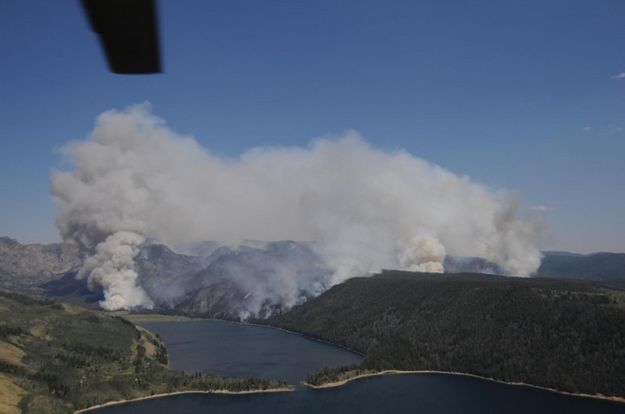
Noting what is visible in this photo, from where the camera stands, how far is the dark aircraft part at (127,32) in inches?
156

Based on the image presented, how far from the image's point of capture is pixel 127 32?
4316 mm

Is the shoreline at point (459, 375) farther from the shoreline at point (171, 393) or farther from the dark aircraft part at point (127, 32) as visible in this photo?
the dark aircraft part at point (127, 32)

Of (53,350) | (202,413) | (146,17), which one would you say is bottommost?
(202,413)

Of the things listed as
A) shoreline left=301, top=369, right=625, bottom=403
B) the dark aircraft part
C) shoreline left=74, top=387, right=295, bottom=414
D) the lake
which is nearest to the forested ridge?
shoreline left=74, top=387, right=295, bottom=414

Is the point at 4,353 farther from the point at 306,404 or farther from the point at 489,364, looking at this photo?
the point at 489,364

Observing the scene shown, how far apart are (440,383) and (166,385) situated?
96229 mm

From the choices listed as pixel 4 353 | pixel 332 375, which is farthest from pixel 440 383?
pixel 4 353

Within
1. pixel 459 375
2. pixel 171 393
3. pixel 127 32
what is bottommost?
pixel 459 375

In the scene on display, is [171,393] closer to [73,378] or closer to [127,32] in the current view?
[73,378]

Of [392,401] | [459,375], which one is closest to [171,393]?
[392,401]

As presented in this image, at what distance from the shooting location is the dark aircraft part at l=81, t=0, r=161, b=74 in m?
3.97

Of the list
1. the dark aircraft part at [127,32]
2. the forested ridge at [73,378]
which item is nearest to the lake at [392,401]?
the forested ridge at [73,378]

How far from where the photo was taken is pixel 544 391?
6540 inches

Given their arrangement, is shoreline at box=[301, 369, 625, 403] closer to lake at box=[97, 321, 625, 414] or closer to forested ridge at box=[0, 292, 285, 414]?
lake at box=[97, 321, 625, 414]
